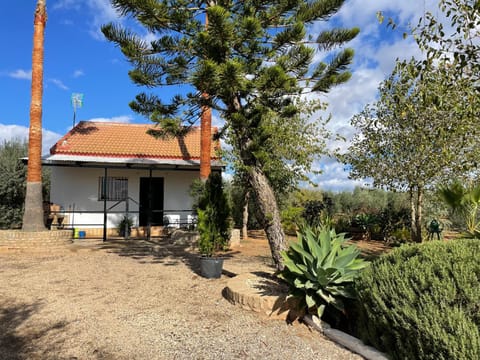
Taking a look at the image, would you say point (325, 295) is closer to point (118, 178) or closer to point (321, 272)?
point (321, 272)

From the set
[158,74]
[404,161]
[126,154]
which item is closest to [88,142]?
[126,154]

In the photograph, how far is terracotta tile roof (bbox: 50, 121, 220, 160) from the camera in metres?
13.2

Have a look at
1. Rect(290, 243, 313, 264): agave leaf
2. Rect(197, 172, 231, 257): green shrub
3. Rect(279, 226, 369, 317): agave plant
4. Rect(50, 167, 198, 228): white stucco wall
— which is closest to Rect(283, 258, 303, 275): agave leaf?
Rect(279, 226, 369, 317): agave plant

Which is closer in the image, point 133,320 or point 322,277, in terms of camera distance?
point 322,277

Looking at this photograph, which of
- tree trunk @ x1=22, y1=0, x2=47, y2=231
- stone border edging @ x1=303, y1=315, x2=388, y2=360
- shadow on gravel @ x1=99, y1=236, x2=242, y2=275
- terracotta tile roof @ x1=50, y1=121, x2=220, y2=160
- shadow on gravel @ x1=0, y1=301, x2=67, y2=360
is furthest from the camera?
terracotta tile roof @ x1=50, y1=121, x2=220, y2=160

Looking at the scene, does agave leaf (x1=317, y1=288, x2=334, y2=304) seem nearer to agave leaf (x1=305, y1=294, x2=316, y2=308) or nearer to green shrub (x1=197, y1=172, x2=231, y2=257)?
agave leaf (x1=305, y1=294, x2=316, y2=308)

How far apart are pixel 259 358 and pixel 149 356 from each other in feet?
3.33

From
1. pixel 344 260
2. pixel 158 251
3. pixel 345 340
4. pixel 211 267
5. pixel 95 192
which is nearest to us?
pixel 345 340

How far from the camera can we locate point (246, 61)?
562 centimetres

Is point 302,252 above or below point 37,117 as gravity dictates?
below

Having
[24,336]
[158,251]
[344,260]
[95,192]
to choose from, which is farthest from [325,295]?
[95,192]

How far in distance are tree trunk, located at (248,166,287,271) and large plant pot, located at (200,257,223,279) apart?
1.18 m

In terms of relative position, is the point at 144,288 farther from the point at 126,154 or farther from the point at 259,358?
the point at 126,154

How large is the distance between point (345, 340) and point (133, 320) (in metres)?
2.41
